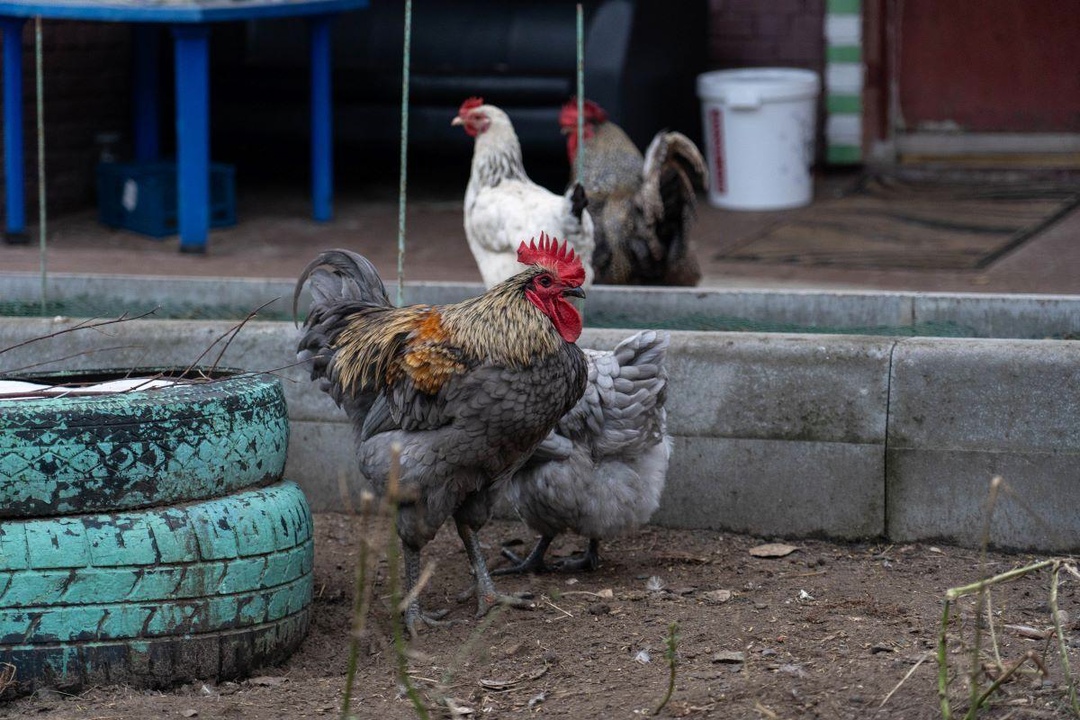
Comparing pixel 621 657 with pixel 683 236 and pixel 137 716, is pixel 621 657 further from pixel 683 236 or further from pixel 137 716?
pixel 683 236

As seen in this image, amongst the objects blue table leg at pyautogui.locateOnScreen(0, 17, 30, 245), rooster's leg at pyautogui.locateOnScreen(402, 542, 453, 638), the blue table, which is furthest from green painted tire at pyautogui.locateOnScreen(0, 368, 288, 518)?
blue table leg at pyautogui.locateOnScreen(0, 17, 30, 245)

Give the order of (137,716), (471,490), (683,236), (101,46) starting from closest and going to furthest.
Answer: (137,716) < (471,490) < (683,236) < (101,46)

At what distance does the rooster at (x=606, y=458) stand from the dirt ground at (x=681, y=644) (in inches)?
10.8

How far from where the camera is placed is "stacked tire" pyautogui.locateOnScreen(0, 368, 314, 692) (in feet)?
11.7

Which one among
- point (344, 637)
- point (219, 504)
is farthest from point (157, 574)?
point (344, 637)

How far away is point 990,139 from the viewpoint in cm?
1155

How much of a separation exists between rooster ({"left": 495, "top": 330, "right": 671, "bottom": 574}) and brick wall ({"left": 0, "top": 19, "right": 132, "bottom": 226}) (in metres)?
7.23

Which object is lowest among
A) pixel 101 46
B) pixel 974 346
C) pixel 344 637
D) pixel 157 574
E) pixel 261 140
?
pixel 344 637

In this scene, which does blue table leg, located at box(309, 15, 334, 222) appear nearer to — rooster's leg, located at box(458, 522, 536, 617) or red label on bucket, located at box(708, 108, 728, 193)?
red label on bucket, located at box(708, 108, 728, 193)

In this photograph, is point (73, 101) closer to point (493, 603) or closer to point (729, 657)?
point (493, 603)

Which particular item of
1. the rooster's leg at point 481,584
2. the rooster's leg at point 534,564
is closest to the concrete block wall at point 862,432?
the rooster's leg at point 534,564

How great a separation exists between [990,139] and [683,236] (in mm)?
5557

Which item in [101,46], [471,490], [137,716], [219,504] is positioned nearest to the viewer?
[137,716]

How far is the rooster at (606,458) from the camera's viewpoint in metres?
4.44
